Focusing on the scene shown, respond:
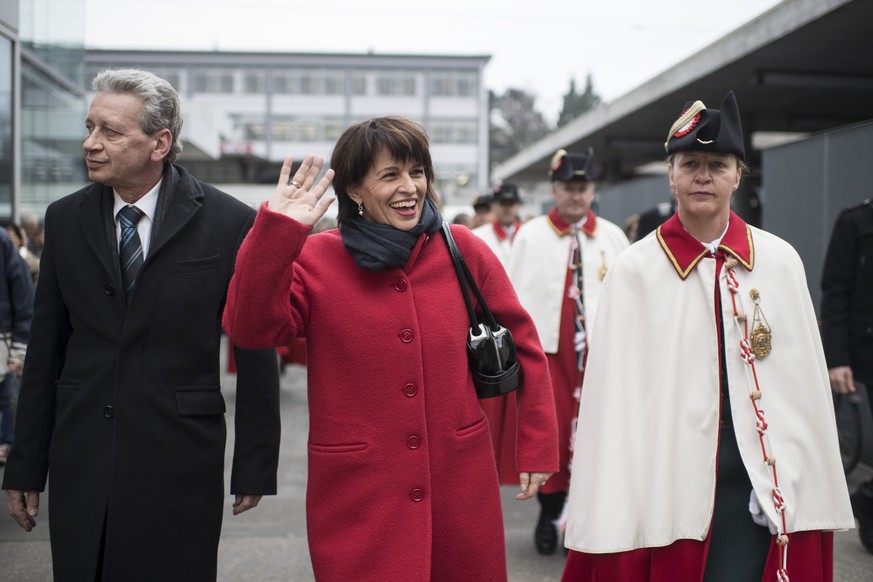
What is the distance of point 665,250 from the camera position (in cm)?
310

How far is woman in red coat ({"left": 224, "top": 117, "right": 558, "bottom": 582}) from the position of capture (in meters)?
2.69

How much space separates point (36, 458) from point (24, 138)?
8801mm

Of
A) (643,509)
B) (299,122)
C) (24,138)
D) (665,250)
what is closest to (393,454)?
(643,509)

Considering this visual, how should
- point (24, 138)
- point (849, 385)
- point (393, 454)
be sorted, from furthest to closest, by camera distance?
point (24, 138), point (849, 385), point (393, 454)

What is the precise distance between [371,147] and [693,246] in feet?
3.68

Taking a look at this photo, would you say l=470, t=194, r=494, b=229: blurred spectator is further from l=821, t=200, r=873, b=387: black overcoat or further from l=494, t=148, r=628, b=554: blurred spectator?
l=821, t=200, r=873, b=387: black overcoat

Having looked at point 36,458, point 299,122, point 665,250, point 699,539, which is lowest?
point 699,539

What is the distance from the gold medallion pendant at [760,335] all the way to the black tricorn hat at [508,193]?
578 cm

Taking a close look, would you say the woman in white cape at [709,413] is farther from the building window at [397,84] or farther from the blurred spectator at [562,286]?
the building window at [397,84]

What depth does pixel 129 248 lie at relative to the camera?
2.93 meters

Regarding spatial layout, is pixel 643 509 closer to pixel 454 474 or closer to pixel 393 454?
pixel 454 474

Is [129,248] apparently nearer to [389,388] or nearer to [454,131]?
[389,388]

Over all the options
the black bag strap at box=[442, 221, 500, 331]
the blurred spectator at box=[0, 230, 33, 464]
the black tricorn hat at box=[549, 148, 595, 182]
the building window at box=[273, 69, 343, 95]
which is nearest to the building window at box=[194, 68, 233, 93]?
the building window at box=[273, 69, 343, 95]

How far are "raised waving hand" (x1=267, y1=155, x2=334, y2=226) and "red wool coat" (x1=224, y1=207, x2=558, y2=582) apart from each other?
10.0 inches
